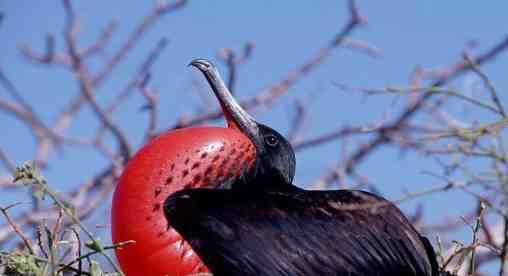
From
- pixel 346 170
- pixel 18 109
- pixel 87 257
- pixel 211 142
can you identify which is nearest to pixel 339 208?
pixel 211 142

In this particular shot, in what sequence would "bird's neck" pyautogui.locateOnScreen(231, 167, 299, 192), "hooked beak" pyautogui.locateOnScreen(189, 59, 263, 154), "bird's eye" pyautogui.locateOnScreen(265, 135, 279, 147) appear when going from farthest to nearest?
1. "bird's eye" pyautogui.locateOnScreen(265, 135, 279, 147)
2. "hooked beak" pyautogui.locateOnScreen(189, 59, 263, 154)
3. "bird's neck" pyautogui.locateOnScreen(231, 167, 299, 192)

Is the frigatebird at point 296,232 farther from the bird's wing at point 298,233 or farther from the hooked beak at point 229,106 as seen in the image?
the hooked beak at point 229,106

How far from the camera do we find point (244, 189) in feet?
14.4

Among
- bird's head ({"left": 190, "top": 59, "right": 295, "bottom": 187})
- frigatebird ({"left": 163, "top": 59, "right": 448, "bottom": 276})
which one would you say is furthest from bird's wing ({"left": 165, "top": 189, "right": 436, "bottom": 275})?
Answer: bird's head ({"left": 190, "top": 59, "right": 295, "bottom": 187})

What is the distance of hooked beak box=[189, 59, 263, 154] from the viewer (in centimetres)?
479

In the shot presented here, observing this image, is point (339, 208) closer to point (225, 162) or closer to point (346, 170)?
point (225, 162)

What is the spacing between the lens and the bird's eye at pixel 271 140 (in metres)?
4.99

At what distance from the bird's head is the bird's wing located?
488 mm

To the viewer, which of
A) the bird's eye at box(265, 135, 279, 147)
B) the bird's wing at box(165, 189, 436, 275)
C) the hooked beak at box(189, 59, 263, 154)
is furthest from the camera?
the bird's eye at box(265, 135, 279, 147)

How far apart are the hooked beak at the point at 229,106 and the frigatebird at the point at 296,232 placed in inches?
19.1

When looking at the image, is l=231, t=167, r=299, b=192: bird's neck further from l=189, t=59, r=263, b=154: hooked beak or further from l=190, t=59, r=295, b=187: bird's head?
l=189, t=59, r=263, b=154: hooked beak

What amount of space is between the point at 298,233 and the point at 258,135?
0.83m

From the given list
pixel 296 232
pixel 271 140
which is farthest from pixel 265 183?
pixel 296 232

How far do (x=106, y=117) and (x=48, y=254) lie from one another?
323 cm
